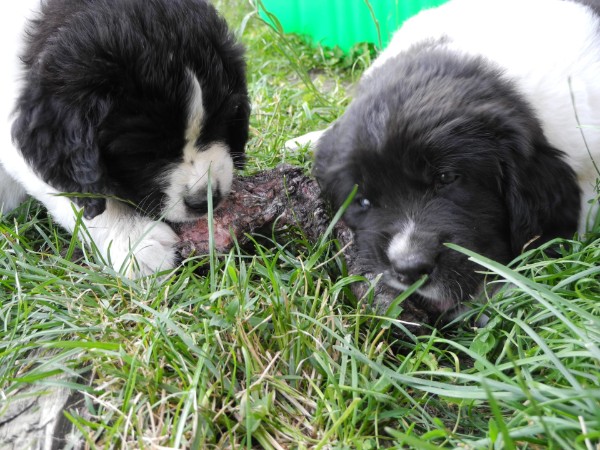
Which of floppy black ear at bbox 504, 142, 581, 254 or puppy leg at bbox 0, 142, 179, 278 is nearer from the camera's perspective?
floppy black ear at bbox 504, 142, 581, 254

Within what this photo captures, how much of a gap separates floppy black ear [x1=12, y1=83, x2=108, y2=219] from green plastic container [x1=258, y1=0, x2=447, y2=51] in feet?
12.6

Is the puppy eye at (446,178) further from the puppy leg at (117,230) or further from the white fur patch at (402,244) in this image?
the puppy leg at (117,230)

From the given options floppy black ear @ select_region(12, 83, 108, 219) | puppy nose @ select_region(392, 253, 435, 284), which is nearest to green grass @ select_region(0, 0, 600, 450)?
puppy nose @ select_region(392, 253, 435, 284)

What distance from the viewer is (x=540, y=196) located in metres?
2.85

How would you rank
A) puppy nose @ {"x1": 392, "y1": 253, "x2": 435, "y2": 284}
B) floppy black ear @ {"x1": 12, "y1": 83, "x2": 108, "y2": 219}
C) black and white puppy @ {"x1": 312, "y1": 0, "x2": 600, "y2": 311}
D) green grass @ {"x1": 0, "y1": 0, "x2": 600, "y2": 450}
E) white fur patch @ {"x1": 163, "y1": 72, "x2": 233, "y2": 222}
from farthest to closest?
white fur patch @ {"x1": 163, "y1": 72, "x2": 233, "y2": 222}, floppy black ear @ {"x1": 12, "y1": 83, "x2": 108, "y2": 219}, black and white puppy @ {"x1": 312, "y1": 0, "x2": 600, "y2": 311}, puppy nose @ {"x1": 392, "y1": 253, "x2": 435, "y2": 284}, green grass @ {"x1": 0, "y1": 0, "x2": 600, "y2": 450}

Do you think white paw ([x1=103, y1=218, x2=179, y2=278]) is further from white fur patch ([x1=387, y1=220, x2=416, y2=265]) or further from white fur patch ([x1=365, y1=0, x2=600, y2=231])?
white fur patch ([x1=365, y1=0, x2=600, y2=231])

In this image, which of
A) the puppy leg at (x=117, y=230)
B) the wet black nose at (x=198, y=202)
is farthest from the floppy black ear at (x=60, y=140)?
the wet black nose at (x=198, y=202)

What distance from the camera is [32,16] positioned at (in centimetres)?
334

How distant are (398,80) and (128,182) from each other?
1395mm

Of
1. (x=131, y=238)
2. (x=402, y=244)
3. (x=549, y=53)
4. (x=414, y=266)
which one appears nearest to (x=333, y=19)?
(x=549, y=53)

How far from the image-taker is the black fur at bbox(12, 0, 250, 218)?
115 inches

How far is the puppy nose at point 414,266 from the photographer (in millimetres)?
2689

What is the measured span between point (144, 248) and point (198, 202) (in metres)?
0.36

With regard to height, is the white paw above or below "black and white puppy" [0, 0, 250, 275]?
below
